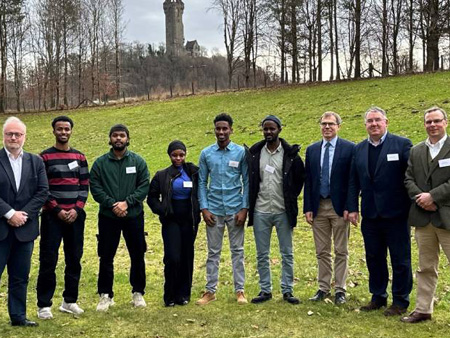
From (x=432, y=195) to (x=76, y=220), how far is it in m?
4.23

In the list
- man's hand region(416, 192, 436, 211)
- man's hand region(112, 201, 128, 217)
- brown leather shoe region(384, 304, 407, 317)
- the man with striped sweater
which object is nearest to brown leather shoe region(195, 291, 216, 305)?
man's hand region(112, 201, 128, 217)

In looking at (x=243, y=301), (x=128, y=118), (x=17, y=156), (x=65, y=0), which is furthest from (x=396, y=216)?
(x=65, y=0)

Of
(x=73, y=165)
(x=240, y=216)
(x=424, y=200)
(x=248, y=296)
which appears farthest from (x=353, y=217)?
(x=73, y=165)

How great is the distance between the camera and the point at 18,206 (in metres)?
5.25

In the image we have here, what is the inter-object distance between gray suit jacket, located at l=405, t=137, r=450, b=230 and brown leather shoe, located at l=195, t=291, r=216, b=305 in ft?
9.14

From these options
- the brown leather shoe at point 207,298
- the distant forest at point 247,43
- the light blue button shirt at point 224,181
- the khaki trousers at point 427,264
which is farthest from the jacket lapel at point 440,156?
the distant forest at point 247,43

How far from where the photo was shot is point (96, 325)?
5.50 metres

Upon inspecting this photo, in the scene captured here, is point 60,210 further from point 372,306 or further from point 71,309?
point 372,306

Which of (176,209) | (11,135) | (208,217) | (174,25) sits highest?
(174,25)

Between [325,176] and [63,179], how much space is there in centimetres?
332

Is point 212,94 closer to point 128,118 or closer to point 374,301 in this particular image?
point 128,118

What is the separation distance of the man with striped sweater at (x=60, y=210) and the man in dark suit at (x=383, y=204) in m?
3.44

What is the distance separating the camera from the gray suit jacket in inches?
198

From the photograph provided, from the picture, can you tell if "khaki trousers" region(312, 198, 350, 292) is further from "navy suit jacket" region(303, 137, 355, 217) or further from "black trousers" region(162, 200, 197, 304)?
"black trousers" region(162, 200, 197, 304)
